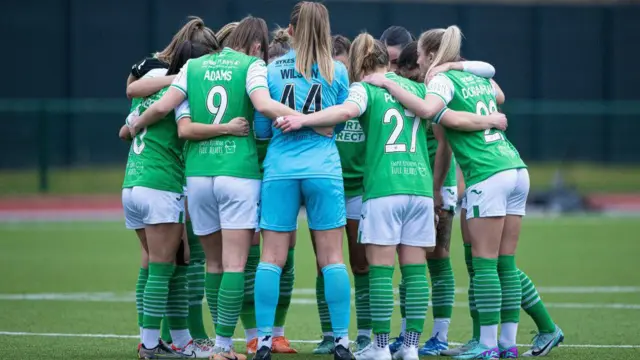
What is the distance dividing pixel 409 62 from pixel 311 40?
3.68 ft

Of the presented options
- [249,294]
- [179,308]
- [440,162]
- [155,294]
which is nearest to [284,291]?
[249,294]

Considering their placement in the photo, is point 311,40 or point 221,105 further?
point 221,105

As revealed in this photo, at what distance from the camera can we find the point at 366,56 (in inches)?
302

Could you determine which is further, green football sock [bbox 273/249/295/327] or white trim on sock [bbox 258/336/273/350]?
green football sock [bbox 273/249/295/327]

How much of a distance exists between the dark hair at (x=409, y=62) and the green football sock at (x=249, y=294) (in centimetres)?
175

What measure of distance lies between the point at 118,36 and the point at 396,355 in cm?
2126

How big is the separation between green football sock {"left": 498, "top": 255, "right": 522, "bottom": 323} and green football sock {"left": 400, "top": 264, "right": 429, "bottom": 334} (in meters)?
0.71

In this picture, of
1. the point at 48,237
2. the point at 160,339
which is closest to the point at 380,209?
the point at 160,339

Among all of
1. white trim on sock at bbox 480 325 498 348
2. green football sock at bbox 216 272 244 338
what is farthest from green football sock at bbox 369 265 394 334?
green football sock at bbox 216 272 244 338

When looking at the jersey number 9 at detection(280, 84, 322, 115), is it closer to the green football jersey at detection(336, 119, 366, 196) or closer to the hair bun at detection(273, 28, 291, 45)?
the green football jersey at detection(336, 119, 366, 196)

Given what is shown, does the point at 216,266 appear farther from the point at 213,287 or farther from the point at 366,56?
the point at 366,56

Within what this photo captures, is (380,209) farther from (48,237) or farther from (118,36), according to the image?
(118,36)

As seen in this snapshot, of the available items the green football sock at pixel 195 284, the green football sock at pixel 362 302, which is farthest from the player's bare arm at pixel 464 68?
the green football sock at pixel 195 284

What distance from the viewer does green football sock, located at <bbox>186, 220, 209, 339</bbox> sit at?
816 centimetres
